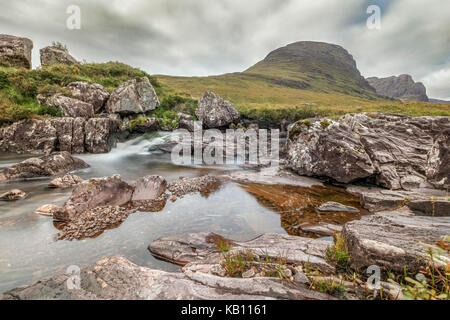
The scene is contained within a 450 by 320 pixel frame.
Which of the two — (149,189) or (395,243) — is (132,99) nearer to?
(149,189)

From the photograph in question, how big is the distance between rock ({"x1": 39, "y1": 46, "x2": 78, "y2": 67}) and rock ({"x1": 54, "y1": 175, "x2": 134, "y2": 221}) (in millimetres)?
28230

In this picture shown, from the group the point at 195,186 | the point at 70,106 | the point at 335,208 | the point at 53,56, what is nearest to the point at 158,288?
the point at 335,208

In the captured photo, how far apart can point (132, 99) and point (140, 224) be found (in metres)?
20.1

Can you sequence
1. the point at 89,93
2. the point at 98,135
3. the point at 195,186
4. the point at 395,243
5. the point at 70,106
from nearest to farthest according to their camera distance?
the point at 395,243, the point at 195,186, the point at 98,135, the point at 70,106, the point at 89,93

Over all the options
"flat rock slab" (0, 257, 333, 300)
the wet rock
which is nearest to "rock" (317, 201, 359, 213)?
the wet rock

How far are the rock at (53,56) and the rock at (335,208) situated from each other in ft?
116

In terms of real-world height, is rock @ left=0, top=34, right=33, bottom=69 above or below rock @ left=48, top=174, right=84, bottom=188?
above

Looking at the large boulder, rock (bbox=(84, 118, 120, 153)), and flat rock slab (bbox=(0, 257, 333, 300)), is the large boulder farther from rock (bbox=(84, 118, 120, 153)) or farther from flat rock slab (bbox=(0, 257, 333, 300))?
rock (bbox=(84, 118, 120, 153))

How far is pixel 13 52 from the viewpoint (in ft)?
73.7

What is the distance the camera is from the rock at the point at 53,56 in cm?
2664

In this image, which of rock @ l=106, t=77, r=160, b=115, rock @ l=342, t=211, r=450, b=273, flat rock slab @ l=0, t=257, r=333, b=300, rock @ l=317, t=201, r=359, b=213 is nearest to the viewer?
flat rock slab @ l=0, t=257, r=333, b=300

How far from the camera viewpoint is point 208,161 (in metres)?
18.2

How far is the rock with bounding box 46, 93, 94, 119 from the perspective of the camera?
18261mm
